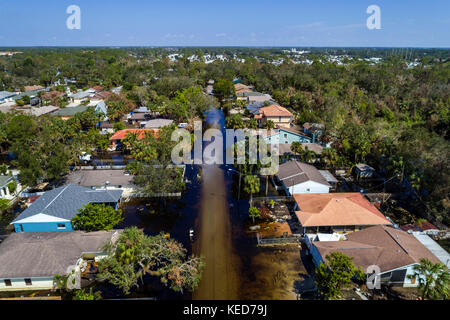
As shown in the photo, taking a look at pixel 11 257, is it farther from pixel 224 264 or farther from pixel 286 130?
pixel 286 130

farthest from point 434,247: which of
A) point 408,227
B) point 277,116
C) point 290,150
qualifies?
point 277,116

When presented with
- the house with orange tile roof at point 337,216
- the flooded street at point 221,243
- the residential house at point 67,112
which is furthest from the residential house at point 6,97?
the house with orange tile roof at point 337,216

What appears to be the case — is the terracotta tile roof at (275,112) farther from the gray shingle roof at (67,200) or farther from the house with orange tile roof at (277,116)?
the gray shingle roof at (67,200)

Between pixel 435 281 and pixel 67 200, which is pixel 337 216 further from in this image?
pixel 67 200

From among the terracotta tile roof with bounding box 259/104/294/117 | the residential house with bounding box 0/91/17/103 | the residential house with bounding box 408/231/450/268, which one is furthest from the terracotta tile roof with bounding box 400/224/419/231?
the residential house with bounding box 0/91/17/103
